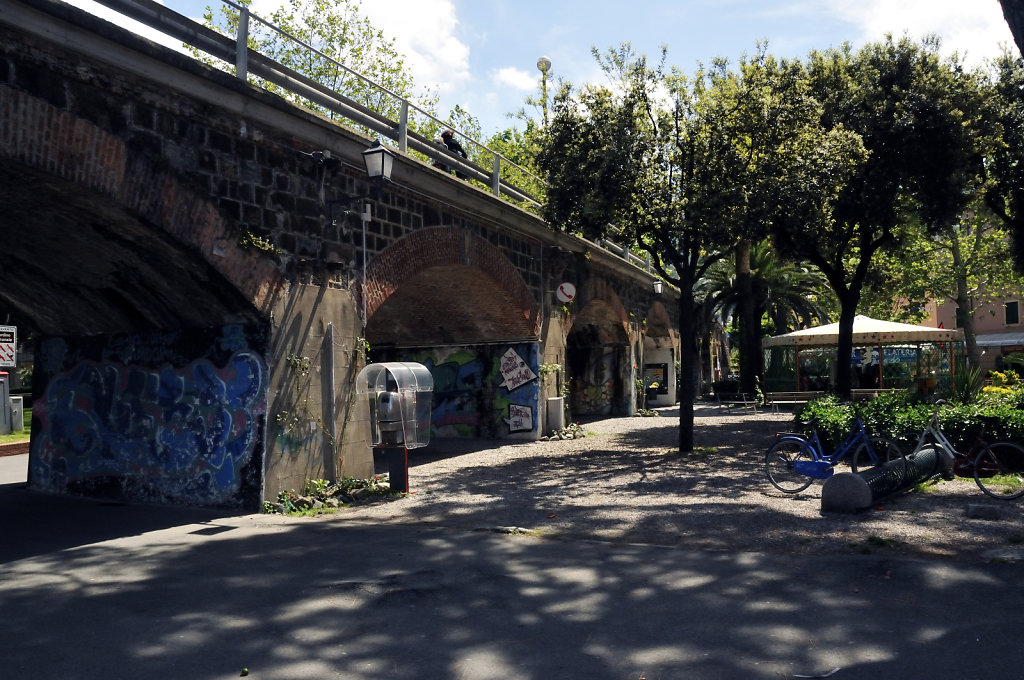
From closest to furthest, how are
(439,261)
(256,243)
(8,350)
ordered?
(256,243), (439,261), (8,350)

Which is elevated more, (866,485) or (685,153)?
(685,153)

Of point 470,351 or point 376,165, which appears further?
point 470,351

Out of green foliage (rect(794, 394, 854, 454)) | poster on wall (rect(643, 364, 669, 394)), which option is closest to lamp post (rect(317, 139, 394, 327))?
green foliage (rect(794, 394, 854, 454))

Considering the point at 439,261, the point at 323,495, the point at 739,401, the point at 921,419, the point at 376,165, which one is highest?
the point at 376,165

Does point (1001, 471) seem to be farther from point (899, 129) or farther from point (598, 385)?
point (598, 385)

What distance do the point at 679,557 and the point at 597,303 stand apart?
14343mm

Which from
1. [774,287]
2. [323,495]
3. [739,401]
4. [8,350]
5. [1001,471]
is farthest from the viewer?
[774,287]

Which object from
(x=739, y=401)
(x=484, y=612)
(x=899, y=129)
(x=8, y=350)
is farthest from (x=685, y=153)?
(x=8, y=350)

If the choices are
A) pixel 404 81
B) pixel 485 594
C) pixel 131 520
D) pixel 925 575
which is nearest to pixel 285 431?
pixel 131 520

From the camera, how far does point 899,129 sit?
50.3ft

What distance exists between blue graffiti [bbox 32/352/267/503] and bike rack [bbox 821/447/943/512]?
6283 millimetres

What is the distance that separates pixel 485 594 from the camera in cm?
596

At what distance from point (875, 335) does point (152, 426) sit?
55.8 ft

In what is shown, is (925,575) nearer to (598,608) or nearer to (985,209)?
(598,608)
